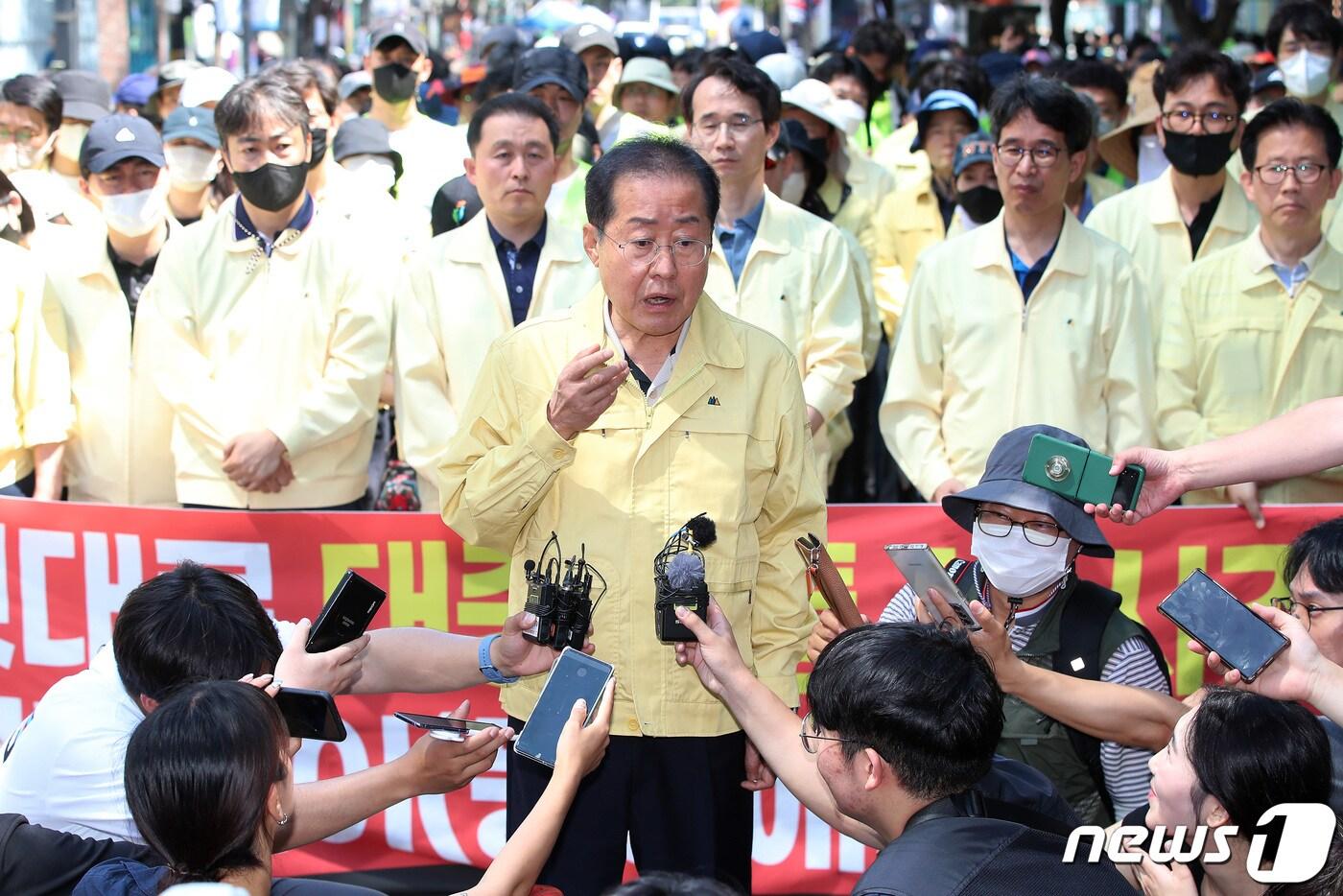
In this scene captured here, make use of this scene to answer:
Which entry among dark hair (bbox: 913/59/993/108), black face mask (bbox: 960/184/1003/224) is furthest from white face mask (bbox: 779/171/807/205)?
dark hair (bbox: 913/59/993/108)

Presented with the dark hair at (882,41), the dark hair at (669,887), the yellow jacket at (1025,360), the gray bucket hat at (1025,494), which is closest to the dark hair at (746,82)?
the yellow jacket at (1025,360)

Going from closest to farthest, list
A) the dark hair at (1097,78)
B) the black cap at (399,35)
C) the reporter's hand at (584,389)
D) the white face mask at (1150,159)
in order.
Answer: the reporter's hand at (584,389) < the white face mask at (1150,159) < the black cap at (399,35) < the dark hair at (1097,78)

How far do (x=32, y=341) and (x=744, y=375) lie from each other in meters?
3.37

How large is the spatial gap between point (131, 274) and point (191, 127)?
1221 mm

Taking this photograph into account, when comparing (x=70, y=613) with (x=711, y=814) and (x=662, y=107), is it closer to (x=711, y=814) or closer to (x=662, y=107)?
(x=711, y=814)

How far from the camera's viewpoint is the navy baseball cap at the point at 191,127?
7336 millimetres

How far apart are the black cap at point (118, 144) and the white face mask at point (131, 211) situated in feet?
0.58

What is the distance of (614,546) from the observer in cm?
363

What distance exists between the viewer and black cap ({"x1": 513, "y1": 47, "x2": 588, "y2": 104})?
7758 millimetres

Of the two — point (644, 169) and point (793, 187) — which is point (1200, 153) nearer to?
point (793, 187)

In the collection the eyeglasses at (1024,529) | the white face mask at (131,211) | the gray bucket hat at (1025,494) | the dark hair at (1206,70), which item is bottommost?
the eyeglasses at (1024,529)

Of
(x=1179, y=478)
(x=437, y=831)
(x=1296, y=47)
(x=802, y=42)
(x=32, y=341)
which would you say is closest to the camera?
(x=1179, y=478)

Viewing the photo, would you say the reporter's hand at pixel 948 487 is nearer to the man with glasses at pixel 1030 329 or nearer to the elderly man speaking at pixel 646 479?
the man with glasses at pixel 1030 329

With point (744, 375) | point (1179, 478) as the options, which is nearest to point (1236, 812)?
point (1179, 478)
